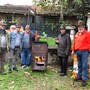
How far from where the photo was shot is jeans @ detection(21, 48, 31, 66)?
1296 centimetres

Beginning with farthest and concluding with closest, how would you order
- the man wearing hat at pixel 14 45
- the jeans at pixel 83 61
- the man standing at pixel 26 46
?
the man standing at pixel 26 46, the man wearing hat at pixel 14 45, the jeans at pixel 83 61

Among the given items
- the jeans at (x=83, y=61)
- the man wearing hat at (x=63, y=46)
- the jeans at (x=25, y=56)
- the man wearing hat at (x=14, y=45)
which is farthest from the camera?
the jeans at (x=25, y=56)

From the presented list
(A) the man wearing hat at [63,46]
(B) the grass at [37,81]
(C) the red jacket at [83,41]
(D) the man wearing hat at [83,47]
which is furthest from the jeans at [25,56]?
(C) the red jacket at [83,41]

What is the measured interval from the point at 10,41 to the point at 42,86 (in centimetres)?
257

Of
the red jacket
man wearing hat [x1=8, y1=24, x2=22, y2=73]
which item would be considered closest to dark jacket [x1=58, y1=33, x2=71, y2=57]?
the red jacket

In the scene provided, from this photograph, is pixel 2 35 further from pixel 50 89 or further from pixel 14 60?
pixel 50 89

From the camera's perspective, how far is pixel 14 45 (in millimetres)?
11727

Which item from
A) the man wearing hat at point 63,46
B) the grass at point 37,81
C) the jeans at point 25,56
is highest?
the man wearing hat at point 63,46

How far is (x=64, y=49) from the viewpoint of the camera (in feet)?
37.8

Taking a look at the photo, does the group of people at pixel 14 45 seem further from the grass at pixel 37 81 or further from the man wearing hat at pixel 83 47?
the man wearing hat at pixel 83 47

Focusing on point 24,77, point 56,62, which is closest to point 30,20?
point 56,62

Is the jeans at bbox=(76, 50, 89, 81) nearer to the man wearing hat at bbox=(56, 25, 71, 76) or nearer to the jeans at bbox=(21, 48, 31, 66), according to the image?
the man wearing hat at bbox=(56, 25, 71, 76)

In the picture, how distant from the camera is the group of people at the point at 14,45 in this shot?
11.2 meters

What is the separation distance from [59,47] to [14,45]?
5.48 feet
